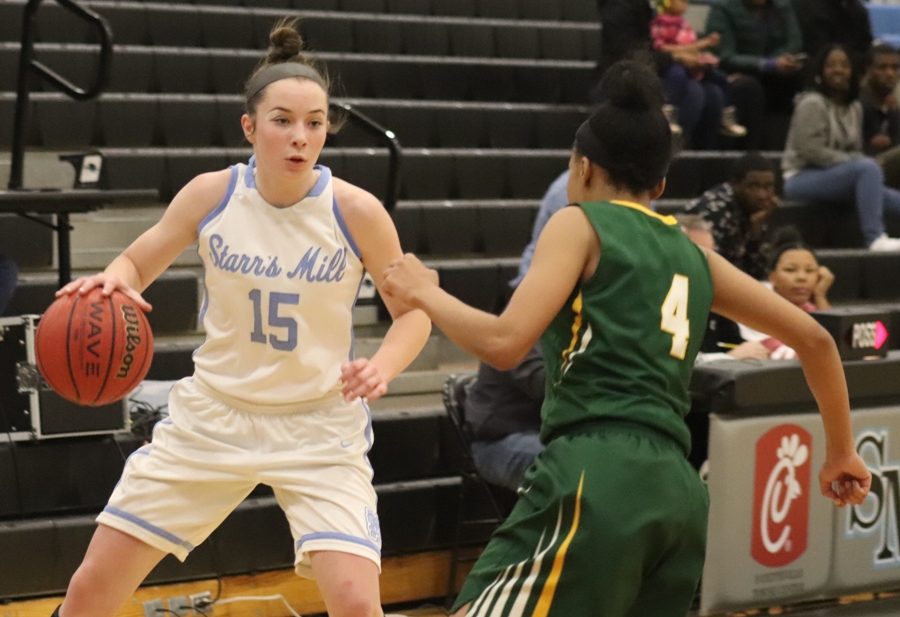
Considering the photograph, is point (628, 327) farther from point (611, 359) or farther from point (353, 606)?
point (353, 606)

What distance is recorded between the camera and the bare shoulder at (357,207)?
11.1 ft

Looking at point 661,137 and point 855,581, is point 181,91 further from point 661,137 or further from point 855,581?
point 661,137

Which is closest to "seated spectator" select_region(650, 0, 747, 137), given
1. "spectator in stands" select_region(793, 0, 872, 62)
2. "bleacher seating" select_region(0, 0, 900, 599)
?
"bleacher seating" select_region(0, 0, 900, 599)

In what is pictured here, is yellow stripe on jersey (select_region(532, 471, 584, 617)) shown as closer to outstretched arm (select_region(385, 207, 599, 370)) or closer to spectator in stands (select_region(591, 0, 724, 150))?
outstretched arm (select_region(385, 207, 599, 370))

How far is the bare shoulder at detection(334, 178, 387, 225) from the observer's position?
3.38 metres

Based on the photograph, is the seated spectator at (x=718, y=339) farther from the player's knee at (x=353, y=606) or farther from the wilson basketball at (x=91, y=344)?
the wilson basketball at (x=91, y=344)

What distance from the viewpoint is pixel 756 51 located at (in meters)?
9.19

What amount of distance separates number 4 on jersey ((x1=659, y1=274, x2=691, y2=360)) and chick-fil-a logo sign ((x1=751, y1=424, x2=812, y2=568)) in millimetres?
2137

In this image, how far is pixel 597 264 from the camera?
8.67 feet

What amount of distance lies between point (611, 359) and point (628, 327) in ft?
0.22

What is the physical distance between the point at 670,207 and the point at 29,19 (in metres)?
3.63

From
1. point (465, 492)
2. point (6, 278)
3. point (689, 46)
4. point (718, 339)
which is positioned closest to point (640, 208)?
point (465, 492)

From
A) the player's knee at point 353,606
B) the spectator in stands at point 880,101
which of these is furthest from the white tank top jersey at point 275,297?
the spectator in stands at point 880,101

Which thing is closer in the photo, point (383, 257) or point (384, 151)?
point (383, 257)
